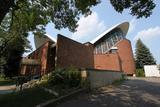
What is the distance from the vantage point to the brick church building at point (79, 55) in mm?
27328

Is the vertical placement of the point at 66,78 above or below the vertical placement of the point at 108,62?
below

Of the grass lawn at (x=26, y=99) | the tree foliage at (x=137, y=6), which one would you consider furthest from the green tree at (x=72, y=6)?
the grass lawn at (x=26, y=99)

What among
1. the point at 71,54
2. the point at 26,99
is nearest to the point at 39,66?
the point at 71,54

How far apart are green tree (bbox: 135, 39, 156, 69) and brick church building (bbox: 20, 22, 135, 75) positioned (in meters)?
5.41

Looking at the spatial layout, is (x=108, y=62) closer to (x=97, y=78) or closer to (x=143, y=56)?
(x=143, y=56)

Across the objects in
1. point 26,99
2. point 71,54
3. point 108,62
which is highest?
point 108,62

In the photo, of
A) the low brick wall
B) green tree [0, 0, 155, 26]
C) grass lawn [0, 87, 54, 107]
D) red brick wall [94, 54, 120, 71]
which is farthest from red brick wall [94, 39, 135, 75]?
grass lawn [0, 87, 54, 107]

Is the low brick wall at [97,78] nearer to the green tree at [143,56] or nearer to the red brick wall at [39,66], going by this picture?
the red brick wall at [39,66]

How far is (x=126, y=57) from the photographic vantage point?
4925 centimetres

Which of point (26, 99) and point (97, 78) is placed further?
point (97, 78)

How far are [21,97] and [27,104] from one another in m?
0.78

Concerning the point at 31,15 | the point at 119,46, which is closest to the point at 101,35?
the point at 119,46

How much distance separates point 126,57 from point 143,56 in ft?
25.3

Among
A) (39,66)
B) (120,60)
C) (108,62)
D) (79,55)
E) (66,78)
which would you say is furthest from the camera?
(120,60)
